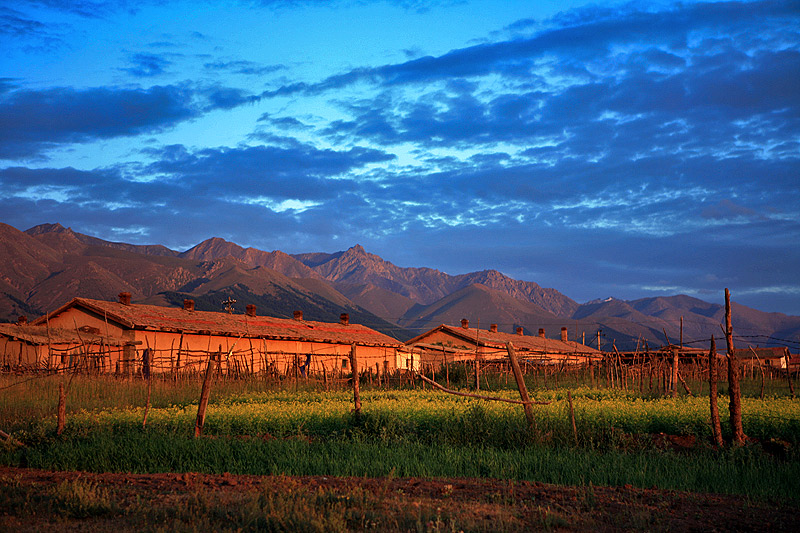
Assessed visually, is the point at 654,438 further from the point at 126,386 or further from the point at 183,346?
the point at 183,346

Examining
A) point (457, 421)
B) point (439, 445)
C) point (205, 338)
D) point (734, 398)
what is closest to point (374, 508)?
point (439, 445)

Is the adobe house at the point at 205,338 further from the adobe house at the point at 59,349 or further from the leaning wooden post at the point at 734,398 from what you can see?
the leaning wooden post at the point at 734,398

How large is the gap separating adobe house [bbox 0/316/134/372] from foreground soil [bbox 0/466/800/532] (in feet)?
55.3

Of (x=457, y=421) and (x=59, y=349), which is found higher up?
(x=59, y=349)

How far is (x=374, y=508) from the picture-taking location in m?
7.93

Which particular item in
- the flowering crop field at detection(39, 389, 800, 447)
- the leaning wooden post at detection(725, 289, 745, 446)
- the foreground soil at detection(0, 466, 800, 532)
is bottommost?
the foreground soil at detection(0, 466, 800, 532)

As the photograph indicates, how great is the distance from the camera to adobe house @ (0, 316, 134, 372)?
25859mm

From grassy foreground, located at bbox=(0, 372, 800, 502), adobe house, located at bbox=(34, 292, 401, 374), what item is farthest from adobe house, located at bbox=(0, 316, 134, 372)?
grassy foreground, located at bbox=(0, 372, 800, 502)

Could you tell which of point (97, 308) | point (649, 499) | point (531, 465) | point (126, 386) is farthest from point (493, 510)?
point (97, 308)

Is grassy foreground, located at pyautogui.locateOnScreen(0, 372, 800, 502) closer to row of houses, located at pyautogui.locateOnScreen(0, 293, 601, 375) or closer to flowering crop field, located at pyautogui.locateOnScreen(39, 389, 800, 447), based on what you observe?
flowering crop field, located at pyautogui.locateOnScreen(39, 389, 800, 447)

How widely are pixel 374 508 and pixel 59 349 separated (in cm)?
2685

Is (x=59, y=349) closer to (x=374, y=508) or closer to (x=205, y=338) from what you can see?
(x=205, y=338)

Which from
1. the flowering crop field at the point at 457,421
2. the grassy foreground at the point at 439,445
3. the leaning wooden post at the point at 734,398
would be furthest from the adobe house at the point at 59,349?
the leaning wooden post at the point at 734,398

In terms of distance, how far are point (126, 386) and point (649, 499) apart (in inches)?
758
